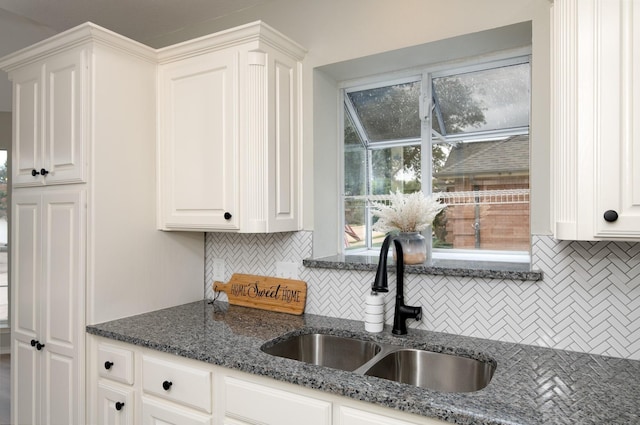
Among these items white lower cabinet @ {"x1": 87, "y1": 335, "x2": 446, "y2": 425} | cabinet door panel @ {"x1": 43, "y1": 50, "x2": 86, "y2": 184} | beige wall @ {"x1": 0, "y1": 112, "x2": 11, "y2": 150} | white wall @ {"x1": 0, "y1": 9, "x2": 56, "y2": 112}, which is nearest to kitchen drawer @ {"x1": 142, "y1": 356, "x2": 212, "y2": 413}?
white lower cabinet @ {"x1": 87, "y1": 335, "x2": 446, "y2": 425}

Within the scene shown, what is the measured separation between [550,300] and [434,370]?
0.49 m

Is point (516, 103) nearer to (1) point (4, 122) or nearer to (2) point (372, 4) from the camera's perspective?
(2) point (372, 4)

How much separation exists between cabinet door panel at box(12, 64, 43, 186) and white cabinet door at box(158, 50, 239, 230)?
22.0 inches

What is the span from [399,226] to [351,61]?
2.64 feet

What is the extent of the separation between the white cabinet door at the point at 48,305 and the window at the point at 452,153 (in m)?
1.31

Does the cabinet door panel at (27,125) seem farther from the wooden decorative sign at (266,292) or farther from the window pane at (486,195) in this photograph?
the window pane at (486,195)

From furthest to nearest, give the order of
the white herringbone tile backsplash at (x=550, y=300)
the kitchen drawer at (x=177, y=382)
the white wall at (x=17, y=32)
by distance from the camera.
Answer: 1. the white wall at (x=17, y=32)
2. the kitchen drawer at (x=177, y=382)
3. the white herringbone tile backsplash at (x=550, y=300)

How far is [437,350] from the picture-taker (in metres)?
1.61

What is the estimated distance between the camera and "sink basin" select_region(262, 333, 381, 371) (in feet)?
5.75

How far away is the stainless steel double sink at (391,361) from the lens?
5.06 ft

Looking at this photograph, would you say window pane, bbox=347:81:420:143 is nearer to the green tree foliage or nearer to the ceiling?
the green tree foliage

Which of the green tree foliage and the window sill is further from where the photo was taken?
the green tree foliage

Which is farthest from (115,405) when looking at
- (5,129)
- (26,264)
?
(5,129)

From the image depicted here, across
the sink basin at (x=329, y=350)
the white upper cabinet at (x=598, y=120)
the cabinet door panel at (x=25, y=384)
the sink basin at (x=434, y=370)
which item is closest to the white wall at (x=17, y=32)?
the cabinet door panel at (x=25, y=384)
